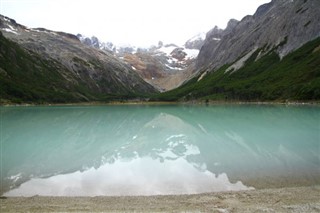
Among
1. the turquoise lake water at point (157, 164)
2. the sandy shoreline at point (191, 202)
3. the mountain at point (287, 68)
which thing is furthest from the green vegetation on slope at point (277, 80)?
the sandy shoreline at point (191, 202)

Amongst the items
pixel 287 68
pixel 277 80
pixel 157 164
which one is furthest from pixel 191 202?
pixel 287 68

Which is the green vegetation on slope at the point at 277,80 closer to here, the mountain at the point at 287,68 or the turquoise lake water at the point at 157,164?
the mountain at the point at 287,68

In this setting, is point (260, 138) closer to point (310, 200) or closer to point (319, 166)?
point (319, 166)

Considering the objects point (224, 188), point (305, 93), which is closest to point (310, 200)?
point (224, 188)

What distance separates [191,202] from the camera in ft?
49.5

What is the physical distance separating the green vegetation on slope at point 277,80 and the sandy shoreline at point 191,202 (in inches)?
3968

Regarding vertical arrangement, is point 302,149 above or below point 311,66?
below

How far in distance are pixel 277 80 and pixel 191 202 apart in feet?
469

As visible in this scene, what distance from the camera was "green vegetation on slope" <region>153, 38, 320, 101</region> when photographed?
120 m

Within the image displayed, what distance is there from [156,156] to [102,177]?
26.8 feet

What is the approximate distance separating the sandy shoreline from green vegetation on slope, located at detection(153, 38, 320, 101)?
331ft

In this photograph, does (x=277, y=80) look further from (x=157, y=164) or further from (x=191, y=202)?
(x=191, y=202)

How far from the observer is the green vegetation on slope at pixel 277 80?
4739 inches

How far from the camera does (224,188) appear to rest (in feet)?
59.3
